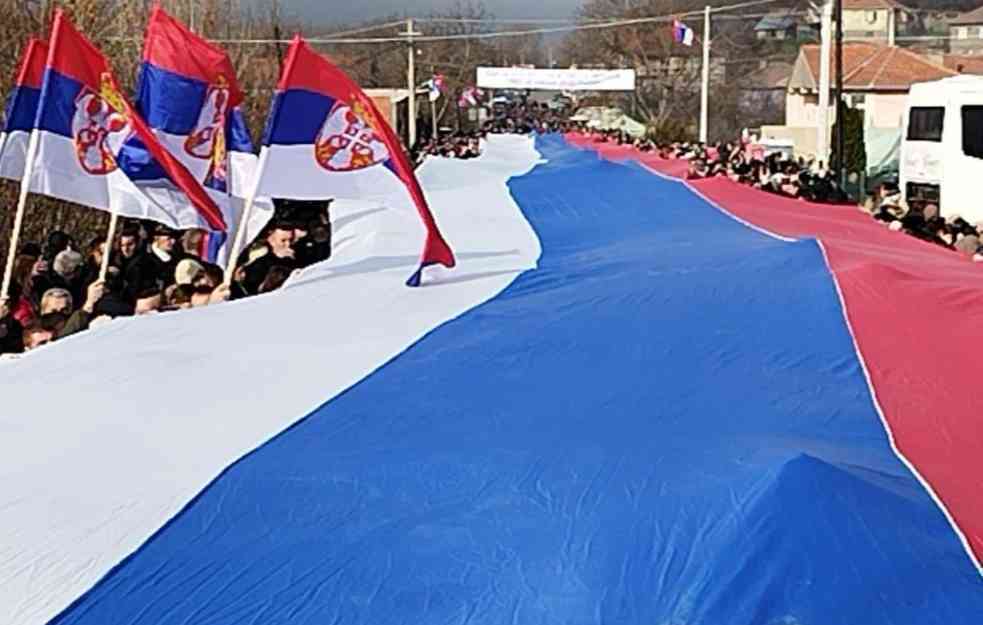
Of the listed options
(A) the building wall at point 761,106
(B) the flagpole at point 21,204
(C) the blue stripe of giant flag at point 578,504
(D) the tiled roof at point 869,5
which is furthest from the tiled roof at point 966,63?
(C) the blue stripe of giant flag at point 578,504

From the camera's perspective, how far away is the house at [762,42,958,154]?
41406mm

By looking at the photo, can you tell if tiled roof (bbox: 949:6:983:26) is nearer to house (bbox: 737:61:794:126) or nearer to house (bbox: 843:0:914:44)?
house (bbox: 843:0:914:44)

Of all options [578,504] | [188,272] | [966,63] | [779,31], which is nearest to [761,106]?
[779,31]

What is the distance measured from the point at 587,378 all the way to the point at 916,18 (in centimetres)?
9048

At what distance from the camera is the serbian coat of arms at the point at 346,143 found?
24.4 ft

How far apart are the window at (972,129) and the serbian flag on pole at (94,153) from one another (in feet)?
36.8

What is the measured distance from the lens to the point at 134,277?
8.88m

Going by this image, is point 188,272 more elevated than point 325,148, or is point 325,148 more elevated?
point 325,148

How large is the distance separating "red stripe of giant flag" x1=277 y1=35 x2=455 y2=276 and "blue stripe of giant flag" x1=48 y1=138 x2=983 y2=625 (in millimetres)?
1616

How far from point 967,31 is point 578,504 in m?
96.3

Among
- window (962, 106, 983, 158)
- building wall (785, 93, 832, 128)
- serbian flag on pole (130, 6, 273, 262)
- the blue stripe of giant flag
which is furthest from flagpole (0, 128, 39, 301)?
building wall (785, 93, 832, 128)

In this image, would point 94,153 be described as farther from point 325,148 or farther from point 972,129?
point 972,129

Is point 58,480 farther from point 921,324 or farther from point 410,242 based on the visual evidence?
point 410,242

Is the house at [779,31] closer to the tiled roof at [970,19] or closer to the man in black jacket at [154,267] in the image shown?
the tiled roof at [970,19]
